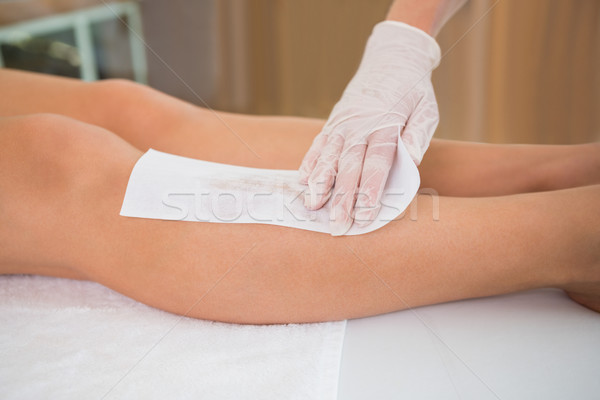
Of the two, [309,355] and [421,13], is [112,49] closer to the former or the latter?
[421,13]

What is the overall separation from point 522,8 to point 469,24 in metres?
0.20

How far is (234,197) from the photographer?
2.30ft

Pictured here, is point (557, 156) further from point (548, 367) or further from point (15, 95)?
point (15, 95)

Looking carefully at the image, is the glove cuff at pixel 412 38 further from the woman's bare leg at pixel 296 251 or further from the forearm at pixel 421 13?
the woman's bare leg at pixel 296 251

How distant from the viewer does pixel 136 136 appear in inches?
36.5

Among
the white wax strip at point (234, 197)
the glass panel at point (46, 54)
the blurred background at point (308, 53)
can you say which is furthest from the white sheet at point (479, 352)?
the glass panel at point (46, 54)

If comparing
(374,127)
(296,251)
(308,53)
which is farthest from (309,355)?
(308,53)

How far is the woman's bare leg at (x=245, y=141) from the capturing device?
829mm

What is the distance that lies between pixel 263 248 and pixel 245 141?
30 cm

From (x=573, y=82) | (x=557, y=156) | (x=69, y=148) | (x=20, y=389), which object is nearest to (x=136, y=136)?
(x=69, y=148)

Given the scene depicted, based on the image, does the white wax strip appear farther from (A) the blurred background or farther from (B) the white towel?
(A) the blurred background

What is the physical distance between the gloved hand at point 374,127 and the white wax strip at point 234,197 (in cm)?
2

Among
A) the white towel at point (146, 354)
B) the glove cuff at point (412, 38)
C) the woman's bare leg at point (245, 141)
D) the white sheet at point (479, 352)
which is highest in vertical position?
the glove cuff at point (412, 38)

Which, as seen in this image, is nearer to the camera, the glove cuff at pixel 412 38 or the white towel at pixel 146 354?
the white towel at pixel 146 354
